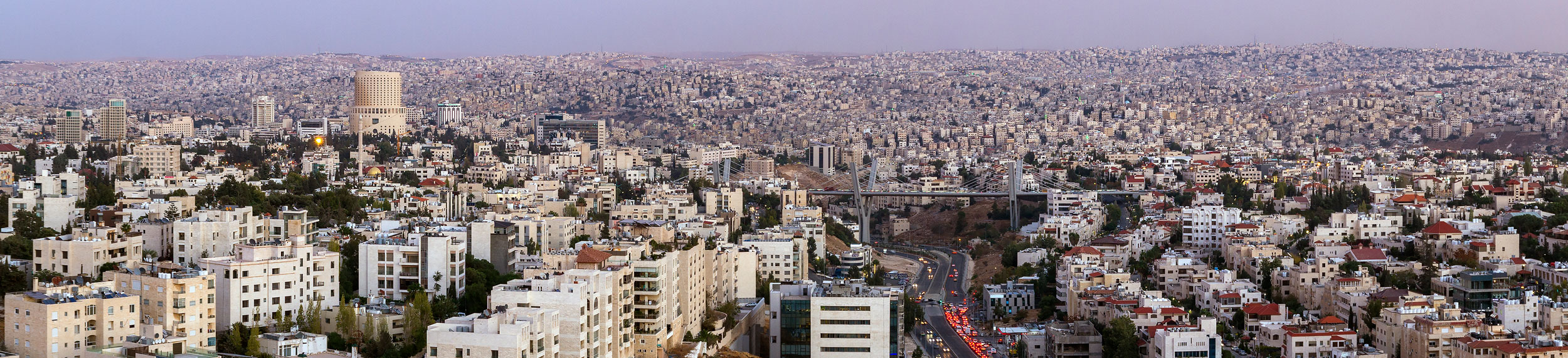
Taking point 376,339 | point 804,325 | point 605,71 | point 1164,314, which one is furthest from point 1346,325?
point 605,71

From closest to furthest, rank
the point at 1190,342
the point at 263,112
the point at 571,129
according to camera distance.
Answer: the point at 1190,342, the point at 571,129, the point at 263,112

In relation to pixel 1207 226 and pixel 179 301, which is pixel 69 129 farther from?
pixel 179 301

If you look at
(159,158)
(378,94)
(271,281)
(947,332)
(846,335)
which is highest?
(378,94)

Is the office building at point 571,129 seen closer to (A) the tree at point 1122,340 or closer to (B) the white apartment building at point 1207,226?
(B) the white apartment building at point 1207,226

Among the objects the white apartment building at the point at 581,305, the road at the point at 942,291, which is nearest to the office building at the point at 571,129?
the road at the point at 942,291

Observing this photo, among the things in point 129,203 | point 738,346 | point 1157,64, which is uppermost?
point 1157,64

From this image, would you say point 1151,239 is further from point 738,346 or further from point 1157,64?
point 1157,64

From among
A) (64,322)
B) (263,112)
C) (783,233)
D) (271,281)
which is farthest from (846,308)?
(263,112)
